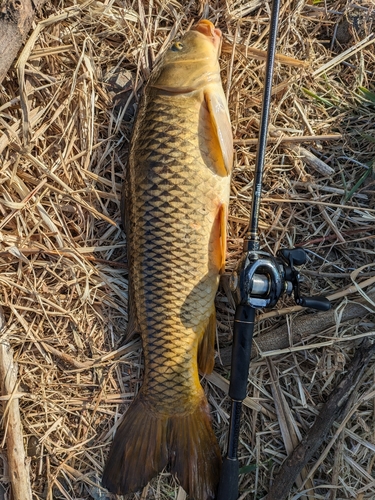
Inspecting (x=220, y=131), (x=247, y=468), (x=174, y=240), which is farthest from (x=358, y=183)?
(x=247, y=468)

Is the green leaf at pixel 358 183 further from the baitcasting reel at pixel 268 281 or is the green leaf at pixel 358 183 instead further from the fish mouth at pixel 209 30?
the fish mouth at pixel 209 30

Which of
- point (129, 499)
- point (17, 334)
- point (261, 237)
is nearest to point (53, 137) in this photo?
point (17, 334)

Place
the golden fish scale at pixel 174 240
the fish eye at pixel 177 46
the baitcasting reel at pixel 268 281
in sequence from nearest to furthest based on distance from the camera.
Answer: the baitcasting reel at pixel 268 281 → the golden fish scale at pixel 174 240 → the fish eye at pixel 177 46

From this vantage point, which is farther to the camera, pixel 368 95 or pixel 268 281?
pixel 368 95

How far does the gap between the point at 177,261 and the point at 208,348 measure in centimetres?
45

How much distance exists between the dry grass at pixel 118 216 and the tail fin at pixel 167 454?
207 mm

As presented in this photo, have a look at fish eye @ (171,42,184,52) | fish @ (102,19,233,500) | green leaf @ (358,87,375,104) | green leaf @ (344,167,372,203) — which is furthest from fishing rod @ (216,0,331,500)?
green leaf @ (358,87,375,104)

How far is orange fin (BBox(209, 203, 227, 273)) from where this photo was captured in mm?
2008

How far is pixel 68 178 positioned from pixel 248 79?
40.5 inches

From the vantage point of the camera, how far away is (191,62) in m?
2.02

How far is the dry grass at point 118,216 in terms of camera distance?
7.14 feet

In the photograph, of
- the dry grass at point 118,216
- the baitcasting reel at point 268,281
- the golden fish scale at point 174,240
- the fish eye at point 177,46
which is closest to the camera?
the baitcasting reel at point 268,281

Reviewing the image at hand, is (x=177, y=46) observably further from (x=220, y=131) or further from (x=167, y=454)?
(x=167, y=454)

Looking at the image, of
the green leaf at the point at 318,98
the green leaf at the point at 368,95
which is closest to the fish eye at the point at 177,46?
the green leaf at the point at 318,98
